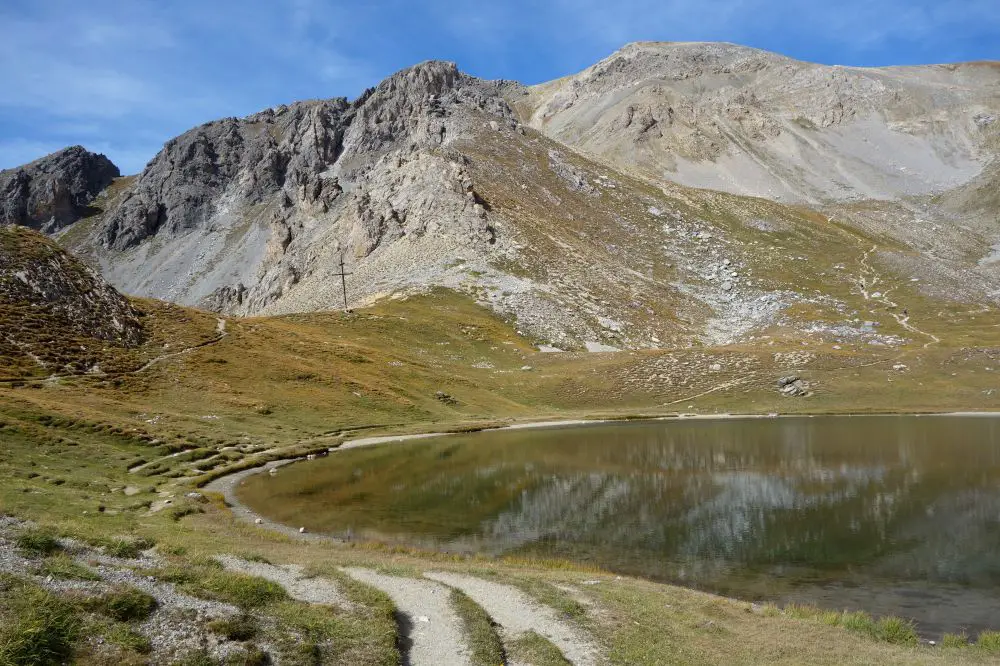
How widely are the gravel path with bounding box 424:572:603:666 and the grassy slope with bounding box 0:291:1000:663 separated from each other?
0.84 m

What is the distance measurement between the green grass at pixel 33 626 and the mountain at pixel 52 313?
52.1m

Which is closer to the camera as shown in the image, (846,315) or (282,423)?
(282,423)

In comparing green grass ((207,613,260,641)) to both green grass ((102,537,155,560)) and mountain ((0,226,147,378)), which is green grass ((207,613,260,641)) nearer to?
green grass ((102,537,155,560))

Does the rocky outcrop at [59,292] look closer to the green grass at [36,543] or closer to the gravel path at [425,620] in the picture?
the green grass at [36,543]

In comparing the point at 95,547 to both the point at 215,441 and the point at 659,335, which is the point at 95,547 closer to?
the point at 215,441

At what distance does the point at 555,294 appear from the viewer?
5369 inches

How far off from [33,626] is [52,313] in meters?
66.0

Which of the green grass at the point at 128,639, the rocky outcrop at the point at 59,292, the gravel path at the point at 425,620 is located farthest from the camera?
the rocky outcrop at the point at 59,292

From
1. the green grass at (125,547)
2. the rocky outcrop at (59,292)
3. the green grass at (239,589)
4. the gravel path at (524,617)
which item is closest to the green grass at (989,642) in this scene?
the gravel path at (524,617)

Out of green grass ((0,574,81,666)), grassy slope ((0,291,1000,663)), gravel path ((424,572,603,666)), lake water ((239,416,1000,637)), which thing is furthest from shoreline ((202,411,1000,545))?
green grass ((0,574,81,666))

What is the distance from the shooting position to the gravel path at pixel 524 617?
15539mm

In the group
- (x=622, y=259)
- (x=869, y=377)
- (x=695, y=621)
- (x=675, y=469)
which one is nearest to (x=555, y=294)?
(x=622, y=259)

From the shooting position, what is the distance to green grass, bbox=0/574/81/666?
10.1m

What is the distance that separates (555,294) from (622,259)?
116 ft
